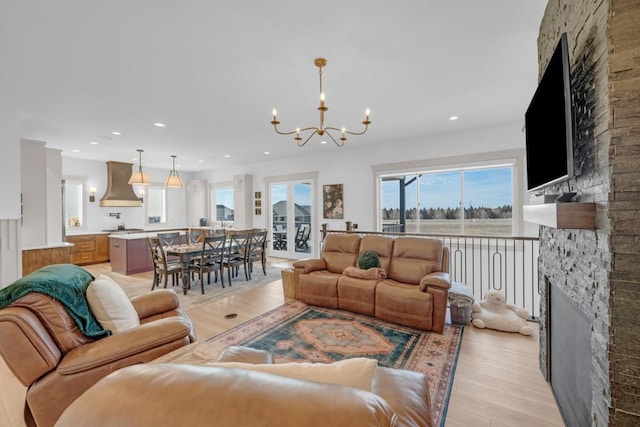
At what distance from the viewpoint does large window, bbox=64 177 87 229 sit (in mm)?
7180

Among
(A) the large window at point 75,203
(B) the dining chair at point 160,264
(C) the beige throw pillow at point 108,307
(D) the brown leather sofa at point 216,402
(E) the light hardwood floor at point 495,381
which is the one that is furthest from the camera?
(A) the large window at point 75,203

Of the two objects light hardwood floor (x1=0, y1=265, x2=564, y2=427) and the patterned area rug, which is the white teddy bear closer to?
light hardwood floor (x1=0, y1=265, x2=564, y2=427)

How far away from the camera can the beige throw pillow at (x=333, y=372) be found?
0.77 meters

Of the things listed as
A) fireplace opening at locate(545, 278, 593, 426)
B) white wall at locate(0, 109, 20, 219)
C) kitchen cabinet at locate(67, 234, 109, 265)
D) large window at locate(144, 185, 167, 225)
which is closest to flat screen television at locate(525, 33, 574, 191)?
fireplace opening at locate(545, 278, 593, 426)

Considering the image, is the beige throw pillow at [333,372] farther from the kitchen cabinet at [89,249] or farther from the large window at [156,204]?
the large window at [156,204]

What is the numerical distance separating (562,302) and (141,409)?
2349mm

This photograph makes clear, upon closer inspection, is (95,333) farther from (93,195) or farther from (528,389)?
(93,195)

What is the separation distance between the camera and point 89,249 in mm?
6992

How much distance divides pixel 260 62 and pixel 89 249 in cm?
725

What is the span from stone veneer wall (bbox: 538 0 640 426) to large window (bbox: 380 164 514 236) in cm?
403

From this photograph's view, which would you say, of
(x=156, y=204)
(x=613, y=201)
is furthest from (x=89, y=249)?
(x=613, y=201)

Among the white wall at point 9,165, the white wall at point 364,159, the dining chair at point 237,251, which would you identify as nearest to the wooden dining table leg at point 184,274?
the dining chair at point 237,251

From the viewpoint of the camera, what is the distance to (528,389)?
2.08 m

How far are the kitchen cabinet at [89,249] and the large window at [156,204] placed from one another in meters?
1.60
